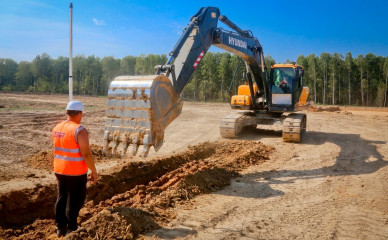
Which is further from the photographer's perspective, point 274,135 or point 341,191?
point 274,135

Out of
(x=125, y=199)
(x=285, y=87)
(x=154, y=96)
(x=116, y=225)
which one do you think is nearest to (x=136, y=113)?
(x=154, y=96)

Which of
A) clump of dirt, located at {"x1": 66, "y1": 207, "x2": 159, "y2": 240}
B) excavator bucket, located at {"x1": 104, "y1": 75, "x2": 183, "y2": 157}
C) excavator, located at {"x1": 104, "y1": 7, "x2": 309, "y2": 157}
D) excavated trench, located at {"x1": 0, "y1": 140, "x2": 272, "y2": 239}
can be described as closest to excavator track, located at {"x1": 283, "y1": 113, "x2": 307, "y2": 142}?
excavator, located at {"x1": 104, "y1": 7, "x2": 309, "y2": 157}

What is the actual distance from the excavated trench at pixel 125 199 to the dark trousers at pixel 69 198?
0.21m

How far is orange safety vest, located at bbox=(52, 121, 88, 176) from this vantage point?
3.81m

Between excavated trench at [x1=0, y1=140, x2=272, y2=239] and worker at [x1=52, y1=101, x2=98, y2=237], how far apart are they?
293 mm

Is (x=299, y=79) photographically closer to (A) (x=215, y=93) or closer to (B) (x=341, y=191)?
(B) (x=341, y=191)

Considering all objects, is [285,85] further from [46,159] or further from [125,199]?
[46,159]

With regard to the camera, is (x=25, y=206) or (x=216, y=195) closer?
(x=25, y=206)

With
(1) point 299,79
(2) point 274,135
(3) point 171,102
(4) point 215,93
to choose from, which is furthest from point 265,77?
(4) point 215,93

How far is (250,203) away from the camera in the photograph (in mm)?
5328

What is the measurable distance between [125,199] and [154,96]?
199 centimetres

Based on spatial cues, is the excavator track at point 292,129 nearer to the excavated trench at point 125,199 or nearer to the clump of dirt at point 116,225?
the excavated trench at point 125,199

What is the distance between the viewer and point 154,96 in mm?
5785

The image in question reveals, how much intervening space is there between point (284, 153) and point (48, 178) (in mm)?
6880
